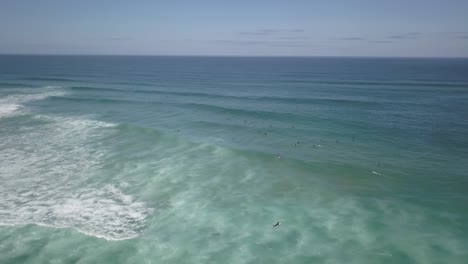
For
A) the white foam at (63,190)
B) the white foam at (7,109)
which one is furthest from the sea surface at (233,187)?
the white foam at (7,109)

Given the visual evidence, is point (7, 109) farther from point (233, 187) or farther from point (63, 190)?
point (233, 187)

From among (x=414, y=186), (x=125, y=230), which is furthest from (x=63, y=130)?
(x=414, y=186)

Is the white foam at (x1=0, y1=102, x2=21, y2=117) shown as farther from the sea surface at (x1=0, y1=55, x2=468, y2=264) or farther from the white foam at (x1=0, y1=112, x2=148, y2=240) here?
the white foam at (x1=0, y1=112, x2=148, y2=240)

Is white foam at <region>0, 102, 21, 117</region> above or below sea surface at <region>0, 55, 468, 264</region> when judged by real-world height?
above

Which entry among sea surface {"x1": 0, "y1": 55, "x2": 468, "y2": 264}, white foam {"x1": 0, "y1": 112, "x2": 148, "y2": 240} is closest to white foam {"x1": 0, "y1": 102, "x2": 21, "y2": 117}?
sea surface {"x1": 0, "y1": 55, "x2": 468, "y2": 264}

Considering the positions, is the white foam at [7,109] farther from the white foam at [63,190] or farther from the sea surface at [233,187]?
the white foam at [63,190]

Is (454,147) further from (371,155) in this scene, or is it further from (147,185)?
(147,185)
